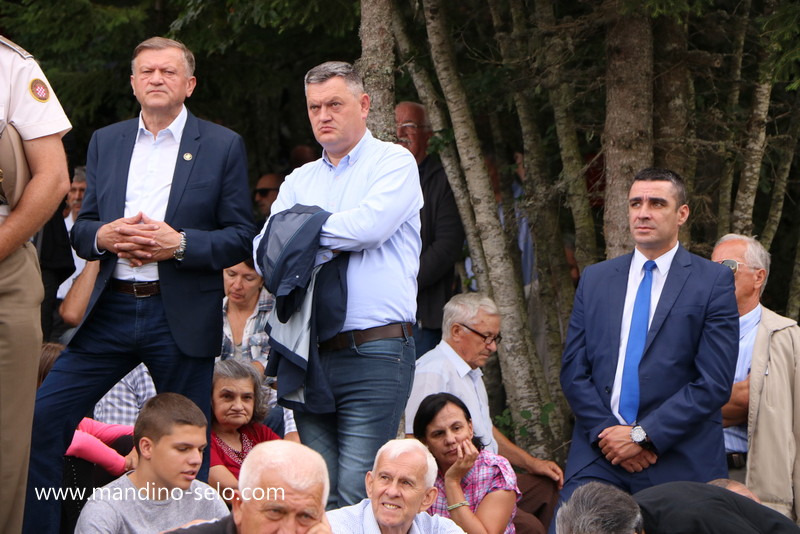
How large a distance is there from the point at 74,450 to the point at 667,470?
258 cm

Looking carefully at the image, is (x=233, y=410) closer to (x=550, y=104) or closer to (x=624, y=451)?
(x=624, y=451)

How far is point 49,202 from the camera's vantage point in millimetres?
3959

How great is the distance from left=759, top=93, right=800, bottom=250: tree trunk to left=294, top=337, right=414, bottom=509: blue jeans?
3232 mm

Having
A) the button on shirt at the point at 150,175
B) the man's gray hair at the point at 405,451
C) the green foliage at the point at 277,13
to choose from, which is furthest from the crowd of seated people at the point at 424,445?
the green foliage at the point at 277,13

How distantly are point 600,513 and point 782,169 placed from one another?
3.49m

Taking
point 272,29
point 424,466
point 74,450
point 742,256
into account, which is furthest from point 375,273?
point 272,29

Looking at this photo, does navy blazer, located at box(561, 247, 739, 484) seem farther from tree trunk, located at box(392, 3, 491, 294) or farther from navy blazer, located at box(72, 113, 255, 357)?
tree trunk, located at box(392, 3, 491, 294)

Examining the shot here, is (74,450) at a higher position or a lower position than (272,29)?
lower

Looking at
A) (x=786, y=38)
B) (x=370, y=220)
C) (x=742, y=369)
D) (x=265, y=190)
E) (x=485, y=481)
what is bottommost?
(x=485, y=481)

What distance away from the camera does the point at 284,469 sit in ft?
11.5

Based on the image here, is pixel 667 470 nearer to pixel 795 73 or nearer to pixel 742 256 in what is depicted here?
pixel 742 256

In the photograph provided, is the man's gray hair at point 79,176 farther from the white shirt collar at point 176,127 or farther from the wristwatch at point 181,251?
the wristwatch at point 181,251

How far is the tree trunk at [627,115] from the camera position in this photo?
628 centimetres

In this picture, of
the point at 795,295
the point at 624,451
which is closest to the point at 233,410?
the point at 624,451
